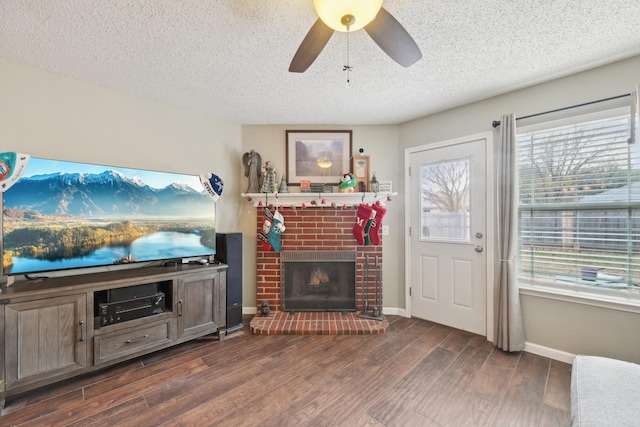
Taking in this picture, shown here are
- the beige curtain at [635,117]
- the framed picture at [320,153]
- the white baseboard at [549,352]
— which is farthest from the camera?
the framed picture at [320,153]

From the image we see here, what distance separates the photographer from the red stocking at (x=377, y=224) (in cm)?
300

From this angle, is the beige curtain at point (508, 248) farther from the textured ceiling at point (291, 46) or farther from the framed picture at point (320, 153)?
the framed picture at point (320, 153)

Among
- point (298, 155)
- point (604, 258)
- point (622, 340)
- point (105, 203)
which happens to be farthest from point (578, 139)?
point (105, 203)

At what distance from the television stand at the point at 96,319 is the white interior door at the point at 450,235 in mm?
2252

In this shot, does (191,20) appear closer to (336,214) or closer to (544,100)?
(336,214)

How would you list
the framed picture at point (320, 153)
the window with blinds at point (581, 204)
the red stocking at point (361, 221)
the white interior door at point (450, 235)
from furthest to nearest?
the framed picture at point (320, 153)
the red stocking at point (361, 221)
the white interior door at point (450, 235)
the window with blinds at point (581, 204)

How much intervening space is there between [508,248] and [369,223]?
1336 mm

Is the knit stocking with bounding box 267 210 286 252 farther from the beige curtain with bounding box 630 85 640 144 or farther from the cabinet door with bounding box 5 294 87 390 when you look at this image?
the beige curtain with bounding box 630 85 640 144

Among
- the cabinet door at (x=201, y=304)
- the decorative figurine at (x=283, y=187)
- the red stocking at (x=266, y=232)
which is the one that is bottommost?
the cabinet door at (x=201, y=304)

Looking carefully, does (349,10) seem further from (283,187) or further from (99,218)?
(99,218)

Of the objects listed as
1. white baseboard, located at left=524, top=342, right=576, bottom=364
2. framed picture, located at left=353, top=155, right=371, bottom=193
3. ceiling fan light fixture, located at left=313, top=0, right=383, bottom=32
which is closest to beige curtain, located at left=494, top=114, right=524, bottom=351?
white baseboard, located at left=524, top=342, right=576, bottom=364

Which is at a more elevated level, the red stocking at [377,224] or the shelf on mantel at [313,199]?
the shelf on mantel at [313,199]

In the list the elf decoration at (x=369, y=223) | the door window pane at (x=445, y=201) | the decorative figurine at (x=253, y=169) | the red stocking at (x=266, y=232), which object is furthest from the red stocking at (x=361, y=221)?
the decorative figurine at (x=253, y=169)

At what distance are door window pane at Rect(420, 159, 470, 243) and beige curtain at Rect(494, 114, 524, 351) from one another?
36cm
